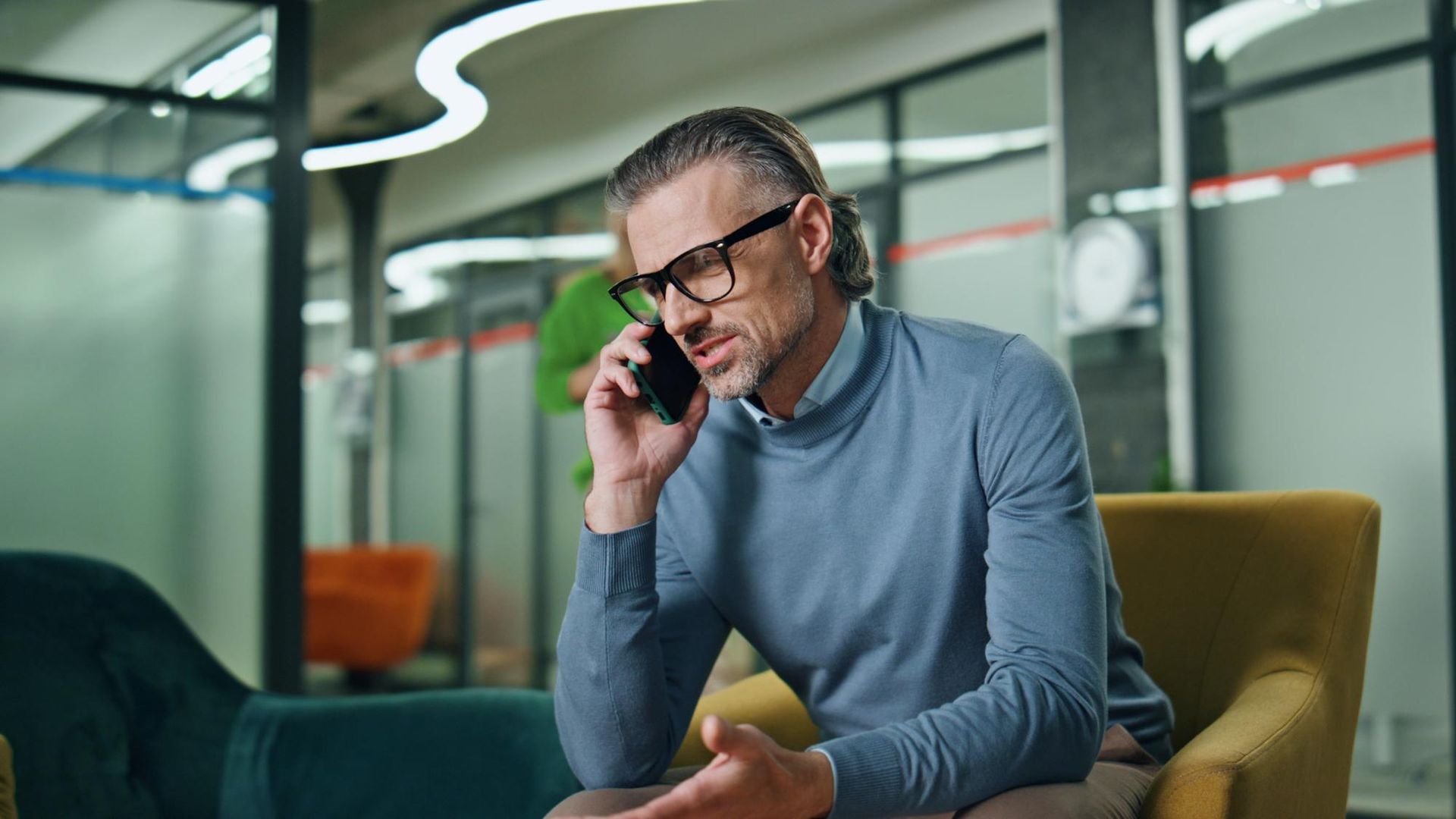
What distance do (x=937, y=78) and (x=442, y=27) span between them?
2606mm

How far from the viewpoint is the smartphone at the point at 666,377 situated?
5.40ft

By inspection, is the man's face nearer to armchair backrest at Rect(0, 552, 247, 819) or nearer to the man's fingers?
the man's fingers

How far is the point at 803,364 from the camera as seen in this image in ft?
5.32

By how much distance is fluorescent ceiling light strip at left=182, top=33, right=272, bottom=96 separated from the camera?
169 inches

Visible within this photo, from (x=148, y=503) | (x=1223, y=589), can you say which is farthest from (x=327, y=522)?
(x=1223, y=589)

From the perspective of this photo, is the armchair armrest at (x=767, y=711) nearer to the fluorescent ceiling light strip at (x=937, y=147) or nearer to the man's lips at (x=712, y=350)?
the man's lips at (x=712, y=350)

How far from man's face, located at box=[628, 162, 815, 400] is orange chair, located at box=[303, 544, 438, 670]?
7.25m

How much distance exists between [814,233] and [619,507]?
1.38 feet

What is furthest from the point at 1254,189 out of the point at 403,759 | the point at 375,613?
the point at 375,613

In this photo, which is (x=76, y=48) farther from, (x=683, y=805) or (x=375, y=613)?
(x=375, y=613)

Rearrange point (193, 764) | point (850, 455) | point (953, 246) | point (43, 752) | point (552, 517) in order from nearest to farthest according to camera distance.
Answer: point (850, 455)
point (43, 752)
point (193, 764)
point (953, 246)
point (552, 517)

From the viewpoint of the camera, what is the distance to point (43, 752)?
1744mm

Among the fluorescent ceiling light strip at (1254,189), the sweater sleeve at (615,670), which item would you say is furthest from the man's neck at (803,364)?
the fluorescent ceiling light strip at (1254,189)

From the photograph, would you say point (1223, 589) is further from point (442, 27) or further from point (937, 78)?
point (937, 78)
